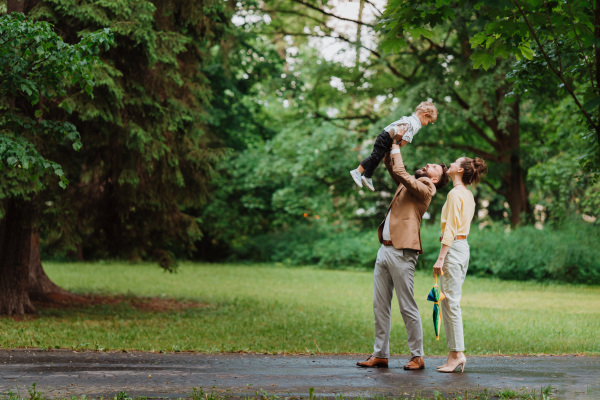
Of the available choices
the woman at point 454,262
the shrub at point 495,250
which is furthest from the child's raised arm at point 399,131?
the shrub at point 495,250

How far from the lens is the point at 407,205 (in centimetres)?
641

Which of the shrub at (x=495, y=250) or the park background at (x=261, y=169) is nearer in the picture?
the park background at (x=261, y=169)

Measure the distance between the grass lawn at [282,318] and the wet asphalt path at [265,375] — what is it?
93cm

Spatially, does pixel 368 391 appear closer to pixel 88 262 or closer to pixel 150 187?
pixel 150 187

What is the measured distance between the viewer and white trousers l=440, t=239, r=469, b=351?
6.36 metres

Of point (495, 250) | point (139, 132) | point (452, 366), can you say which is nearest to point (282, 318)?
point (139, 132)

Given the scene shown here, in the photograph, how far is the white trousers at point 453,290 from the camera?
250 inches

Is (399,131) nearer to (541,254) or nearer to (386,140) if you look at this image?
(386,140)

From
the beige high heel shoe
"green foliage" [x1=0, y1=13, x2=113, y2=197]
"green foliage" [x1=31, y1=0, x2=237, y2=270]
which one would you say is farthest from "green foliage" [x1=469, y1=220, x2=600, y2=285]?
"green foliage" [x1=0, y1=13, x2=113, y2=197]

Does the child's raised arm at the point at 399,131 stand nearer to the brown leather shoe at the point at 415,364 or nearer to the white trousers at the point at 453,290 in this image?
the white trousers at the point at 453,290

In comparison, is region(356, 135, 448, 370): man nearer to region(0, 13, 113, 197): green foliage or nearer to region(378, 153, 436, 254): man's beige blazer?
region(378, 153, 436, 254): man's beige blazer

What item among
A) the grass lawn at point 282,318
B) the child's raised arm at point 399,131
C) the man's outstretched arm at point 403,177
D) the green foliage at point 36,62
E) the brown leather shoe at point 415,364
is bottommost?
the grass lawn at point 282,318

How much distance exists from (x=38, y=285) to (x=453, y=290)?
992cm

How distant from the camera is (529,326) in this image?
1170 cm
